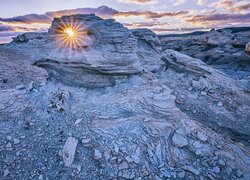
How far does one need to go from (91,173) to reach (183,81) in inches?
258

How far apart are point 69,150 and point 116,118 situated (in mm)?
1912

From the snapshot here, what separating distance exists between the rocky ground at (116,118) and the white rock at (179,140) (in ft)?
0.11

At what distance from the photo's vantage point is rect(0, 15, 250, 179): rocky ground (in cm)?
616

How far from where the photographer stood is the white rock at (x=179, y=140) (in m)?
6.68

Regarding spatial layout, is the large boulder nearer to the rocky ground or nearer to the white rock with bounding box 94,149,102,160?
the rocky ground

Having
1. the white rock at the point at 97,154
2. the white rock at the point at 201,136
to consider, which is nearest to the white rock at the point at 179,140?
the white rock at the point at 201,136

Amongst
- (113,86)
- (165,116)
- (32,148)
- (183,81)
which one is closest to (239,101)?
(183,81)

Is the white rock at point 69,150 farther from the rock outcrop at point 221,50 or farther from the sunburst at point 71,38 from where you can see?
the rock outcrop at point 221,50

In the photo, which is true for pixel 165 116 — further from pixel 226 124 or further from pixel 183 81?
pixel 183 81

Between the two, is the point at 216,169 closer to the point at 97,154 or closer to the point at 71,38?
the point at 97,154

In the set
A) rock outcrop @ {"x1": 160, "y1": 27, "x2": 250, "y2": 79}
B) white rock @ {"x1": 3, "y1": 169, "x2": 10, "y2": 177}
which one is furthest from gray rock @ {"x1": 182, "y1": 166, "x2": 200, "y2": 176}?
rock outcrop @ {"x1": 160, "y1": 27, "x2": 250, "y2": 79}

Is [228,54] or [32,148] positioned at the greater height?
[32,148]

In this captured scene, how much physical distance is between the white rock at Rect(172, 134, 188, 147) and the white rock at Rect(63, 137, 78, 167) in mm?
3148

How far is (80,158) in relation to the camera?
6.32 m
